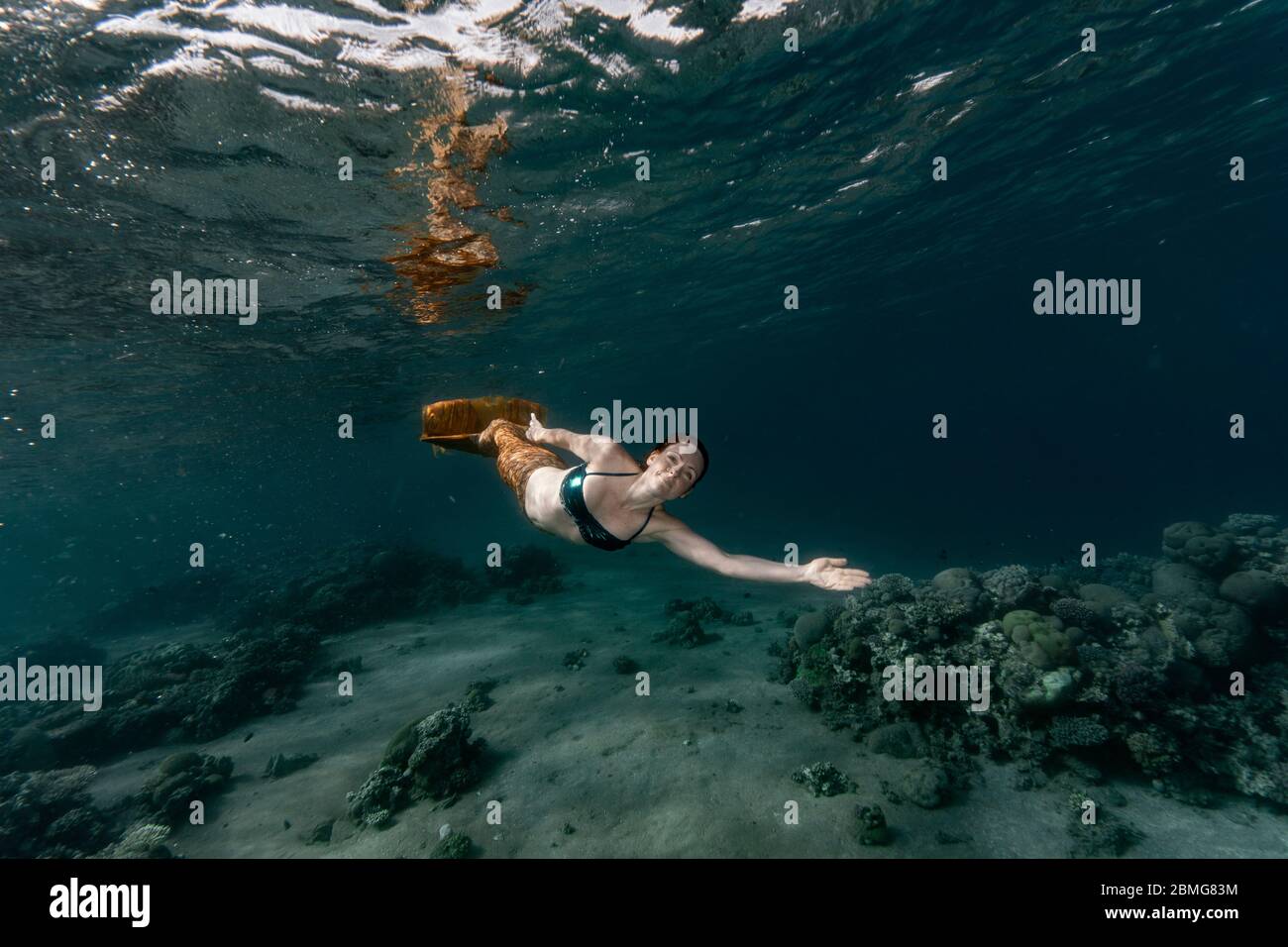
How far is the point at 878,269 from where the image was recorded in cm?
2534

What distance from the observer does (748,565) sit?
450 centimetres

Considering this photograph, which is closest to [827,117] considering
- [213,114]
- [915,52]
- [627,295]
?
[915,52]

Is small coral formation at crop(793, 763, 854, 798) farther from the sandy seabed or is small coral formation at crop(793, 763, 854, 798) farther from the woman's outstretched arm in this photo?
the woman's outstretched arm

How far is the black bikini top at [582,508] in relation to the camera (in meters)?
4.66

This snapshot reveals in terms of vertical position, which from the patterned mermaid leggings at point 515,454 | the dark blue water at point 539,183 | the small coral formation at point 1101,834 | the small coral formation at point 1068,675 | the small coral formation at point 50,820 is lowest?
the small coral formation at point 50,820

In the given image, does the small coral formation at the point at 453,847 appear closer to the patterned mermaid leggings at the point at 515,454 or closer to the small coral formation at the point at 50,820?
the patterned mermaid leggings at the point at 515,454

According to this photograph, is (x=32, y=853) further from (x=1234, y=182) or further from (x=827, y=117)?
(x=1234, y=182)

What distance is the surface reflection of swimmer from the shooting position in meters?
4.20

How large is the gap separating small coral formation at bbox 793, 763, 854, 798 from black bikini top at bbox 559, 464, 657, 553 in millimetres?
4183

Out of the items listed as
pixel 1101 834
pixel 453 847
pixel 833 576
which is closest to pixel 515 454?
pixel 833 576

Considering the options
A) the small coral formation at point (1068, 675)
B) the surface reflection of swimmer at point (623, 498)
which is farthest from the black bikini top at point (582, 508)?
the small coral formation at point (1068, 675)

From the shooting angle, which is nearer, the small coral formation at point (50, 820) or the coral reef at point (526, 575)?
the small coral formation at point (50, 820)

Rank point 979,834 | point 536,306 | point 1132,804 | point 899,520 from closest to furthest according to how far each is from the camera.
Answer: point 979,834 < point 1132,804 < point 536,306 < point 899,520
